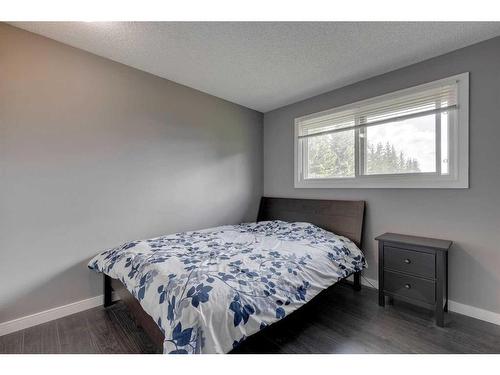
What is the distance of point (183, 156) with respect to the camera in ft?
8.82

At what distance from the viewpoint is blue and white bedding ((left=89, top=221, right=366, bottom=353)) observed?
110 cm

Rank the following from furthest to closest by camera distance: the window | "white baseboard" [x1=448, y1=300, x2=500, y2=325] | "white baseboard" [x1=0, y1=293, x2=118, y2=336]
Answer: the window
"white baseboard" [x1=448, y1=300, x2=500, y2=325]
"white baseboard" [x1=0, y1=293, x2=118, y2=336]

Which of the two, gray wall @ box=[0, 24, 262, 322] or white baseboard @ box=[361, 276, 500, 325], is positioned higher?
gray wall @ box=[0, 24, 262, 322]

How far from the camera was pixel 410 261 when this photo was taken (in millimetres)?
1919

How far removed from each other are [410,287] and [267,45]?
7.75 ft

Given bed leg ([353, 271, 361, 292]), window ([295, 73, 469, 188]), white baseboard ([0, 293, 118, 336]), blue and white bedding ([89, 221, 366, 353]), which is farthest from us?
bed leg ([353, 271, 361, 292])

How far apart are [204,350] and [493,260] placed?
230 centimetres

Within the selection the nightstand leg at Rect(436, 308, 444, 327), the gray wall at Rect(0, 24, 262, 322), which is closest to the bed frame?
the gray wall at Rect(0, 24, 262, 322)

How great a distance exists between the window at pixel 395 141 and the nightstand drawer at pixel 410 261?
0.66m

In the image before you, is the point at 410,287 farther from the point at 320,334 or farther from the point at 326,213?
the point at 326,213

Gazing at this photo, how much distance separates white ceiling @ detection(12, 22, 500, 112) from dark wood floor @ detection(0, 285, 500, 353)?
2.23 metres

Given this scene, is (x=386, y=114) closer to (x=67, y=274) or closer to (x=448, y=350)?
(x=448, y=350)

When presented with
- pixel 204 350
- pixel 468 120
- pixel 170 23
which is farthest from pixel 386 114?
pixel 204 350

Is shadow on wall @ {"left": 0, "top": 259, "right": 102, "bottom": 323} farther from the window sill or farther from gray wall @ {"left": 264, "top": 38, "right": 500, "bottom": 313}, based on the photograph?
gray wall @ {"left": 264, "top": 38, "right": 500, "bottom": 313}
